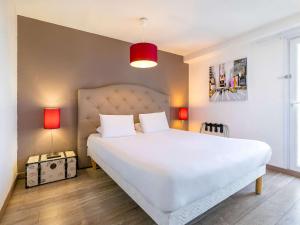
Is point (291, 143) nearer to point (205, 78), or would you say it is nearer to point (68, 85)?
point (205, 78)

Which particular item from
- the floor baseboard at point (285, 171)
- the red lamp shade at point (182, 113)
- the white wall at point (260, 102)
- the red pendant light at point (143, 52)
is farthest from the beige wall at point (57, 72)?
the floor baseboard at point (285, 171)

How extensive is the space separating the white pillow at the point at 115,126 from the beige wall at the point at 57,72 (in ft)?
1.91

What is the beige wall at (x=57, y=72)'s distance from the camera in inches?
94.1

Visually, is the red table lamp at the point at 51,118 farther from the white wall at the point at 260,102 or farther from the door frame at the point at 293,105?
the door frame at the point at 293,105

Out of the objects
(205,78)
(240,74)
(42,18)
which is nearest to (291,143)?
(240,74)

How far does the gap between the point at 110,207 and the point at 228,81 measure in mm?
3091

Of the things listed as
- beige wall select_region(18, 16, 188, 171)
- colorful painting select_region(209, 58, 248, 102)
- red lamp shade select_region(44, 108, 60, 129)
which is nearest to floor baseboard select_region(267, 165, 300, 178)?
colorful painting select_region(209, 58, 248, 102)

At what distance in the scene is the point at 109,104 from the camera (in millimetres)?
2998

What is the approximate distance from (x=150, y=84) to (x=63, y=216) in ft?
9.06

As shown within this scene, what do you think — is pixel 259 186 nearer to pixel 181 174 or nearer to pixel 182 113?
pixel 181 174

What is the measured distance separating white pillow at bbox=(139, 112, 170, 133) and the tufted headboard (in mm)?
A: 320

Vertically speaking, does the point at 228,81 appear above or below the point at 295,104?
above

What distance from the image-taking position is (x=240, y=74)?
3.20 metres

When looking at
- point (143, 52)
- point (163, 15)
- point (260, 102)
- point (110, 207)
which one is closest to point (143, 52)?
point (143, 52)
